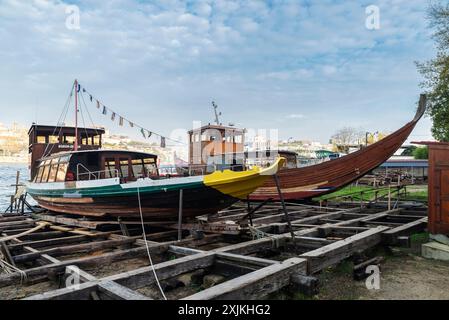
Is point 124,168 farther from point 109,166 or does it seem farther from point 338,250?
point 338,250

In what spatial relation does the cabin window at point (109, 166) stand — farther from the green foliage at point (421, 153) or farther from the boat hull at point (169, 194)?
the green foliage at point (421, 153)

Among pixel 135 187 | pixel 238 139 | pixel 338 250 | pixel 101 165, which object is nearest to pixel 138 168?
pixel 101 165

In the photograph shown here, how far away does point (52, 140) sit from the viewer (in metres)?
17.7

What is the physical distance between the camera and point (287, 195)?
13609 millimetres

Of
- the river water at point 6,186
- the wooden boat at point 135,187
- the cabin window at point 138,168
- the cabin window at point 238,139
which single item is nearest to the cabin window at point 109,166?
the wooden boat at point 135,187

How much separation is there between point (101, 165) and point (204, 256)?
6785 millimetres

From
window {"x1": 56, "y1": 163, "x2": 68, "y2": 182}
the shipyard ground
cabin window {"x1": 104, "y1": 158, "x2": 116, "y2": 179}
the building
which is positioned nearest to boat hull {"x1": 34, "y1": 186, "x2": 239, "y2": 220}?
cabin window {"x1": 104, "y1": 158, "x2": 116, "y2": 179}

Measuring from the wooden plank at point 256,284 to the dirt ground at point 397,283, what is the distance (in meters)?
0.64

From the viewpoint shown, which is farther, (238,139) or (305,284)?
(238,139)

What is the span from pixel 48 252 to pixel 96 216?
2968 mm

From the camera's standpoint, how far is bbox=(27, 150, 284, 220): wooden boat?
24.4ft

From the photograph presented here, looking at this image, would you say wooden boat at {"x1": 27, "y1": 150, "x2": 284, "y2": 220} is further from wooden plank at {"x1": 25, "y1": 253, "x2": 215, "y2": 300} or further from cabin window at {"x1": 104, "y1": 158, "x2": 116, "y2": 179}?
wooden plank at {"x1": 25, "y1": 253, "x2": 215, "y2": 300}

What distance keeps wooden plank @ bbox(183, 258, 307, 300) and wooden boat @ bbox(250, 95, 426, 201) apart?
8962 millimetres
